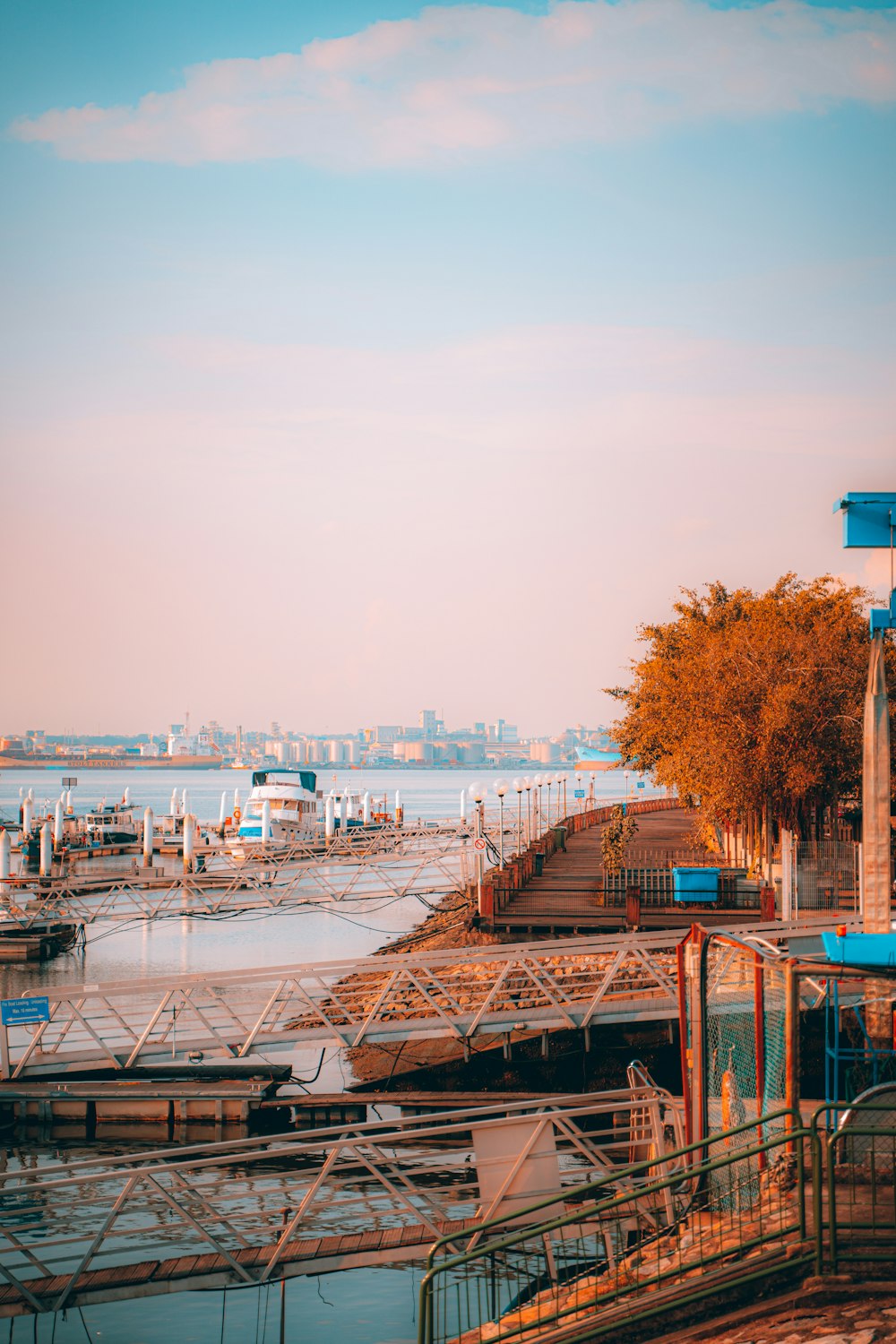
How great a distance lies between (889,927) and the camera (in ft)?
46.9

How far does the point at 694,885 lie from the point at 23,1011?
52.3 feet

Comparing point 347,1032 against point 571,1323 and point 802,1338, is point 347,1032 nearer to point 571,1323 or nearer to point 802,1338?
point 571,1323

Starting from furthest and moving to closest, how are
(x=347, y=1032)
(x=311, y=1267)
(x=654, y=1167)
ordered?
(x=347, y=1032) → (x=654, y=1167) → (x=311, y=1267)


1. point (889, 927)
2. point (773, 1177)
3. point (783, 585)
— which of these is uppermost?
point (783, 585)

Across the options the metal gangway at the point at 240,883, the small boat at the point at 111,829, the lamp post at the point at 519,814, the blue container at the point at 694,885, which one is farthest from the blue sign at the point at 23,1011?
the small boat at the point at 111,829

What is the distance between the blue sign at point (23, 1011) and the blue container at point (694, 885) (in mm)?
15361

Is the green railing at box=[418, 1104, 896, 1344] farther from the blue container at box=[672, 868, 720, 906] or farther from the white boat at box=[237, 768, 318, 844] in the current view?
the white boat at box=[237, 768, 318, 844]

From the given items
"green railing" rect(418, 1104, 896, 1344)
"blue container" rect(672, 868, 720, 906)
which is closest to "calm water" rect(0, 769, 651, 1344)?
"green railing" rect(418, 1104, 896, 1344)

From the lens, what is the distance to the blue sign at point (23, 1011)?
19.1 metres

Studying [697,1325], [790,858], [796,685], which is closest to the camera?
[697,1325]

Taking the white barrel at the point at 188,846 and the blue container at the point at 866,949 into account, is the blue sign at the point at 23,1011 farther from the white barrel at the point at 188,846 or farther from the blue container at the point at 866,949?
the white barrel at the point at 188,846

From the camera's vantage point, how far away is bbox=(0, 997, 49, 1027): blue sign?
19141mm

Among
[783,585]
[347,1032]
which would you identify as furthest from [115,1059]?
[783,585]

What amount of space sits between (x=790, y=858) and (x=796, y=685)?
22.9 feet
